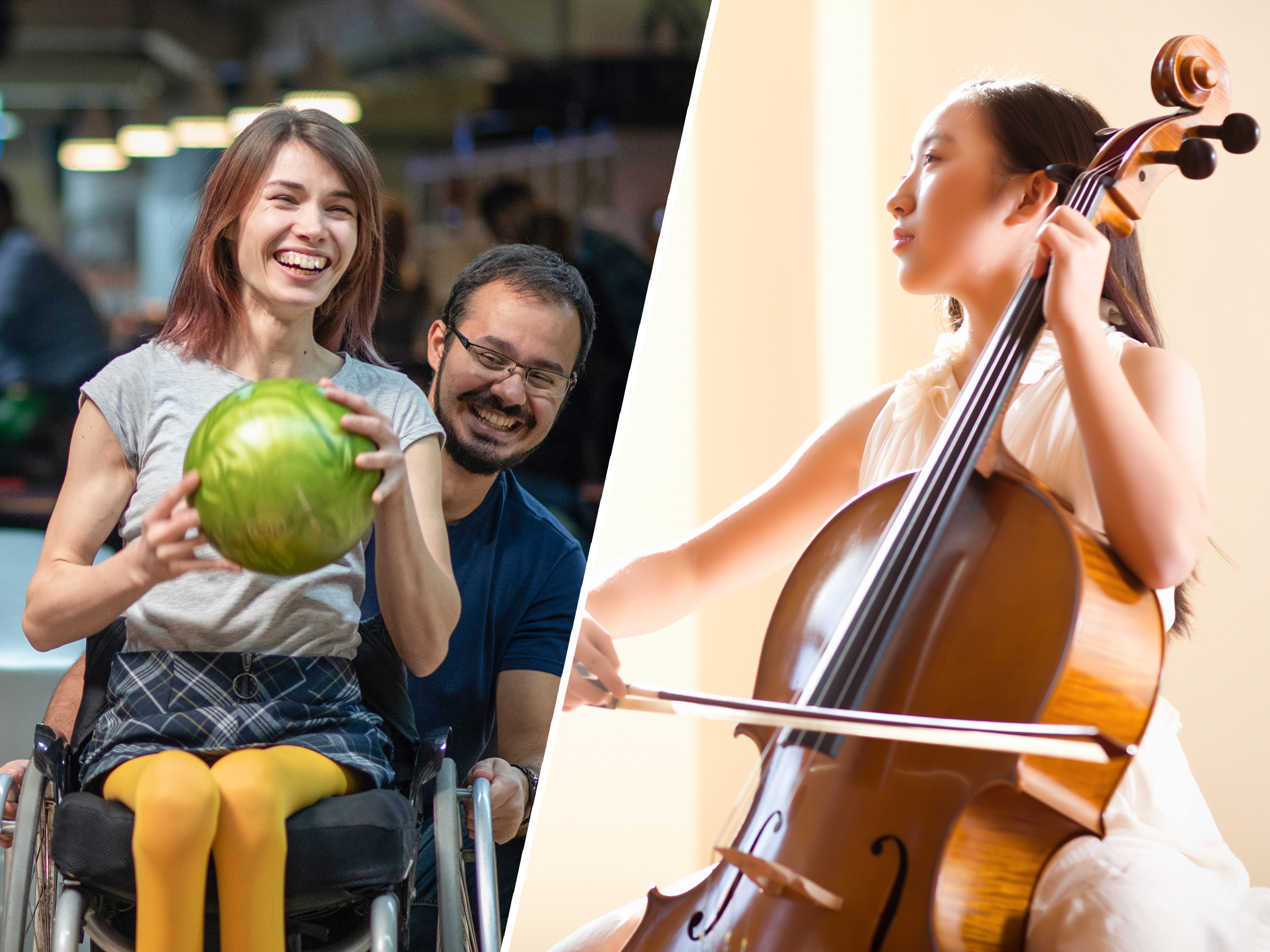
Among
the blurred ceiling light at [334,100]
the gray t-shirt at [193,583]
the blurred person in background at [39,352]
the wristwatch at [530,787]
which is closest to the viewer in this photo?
the gray t-shirt at [193,583]

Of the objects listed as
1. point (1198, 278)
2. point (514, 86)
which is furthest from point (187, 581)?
point (1198, 278)

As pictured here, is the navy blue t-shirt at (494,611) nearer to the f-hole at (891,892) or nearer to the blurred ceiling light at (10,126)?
the f-hole at (891,892)

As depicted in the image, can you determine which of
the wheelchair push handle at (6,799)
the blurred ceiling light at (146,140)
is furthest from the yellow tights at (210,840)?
the blurred ceiling light at (146,140)

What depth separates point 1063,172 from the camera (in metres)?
0.98

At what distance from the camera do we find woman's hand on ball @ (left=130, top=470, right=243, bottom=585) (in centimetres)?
86

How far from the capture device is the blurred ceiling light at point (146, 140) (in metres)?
1.80

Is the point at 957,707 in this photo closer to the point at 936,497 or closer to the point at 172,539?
the point at 936,497

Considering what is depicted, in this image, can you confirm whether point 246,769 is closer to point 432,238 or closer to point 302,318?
point 302,318

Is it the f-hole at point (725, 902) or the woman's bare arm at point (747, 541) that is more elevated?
the woman's bare arm at point (747, 541)

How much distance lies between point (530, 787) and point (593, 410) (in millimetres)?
528

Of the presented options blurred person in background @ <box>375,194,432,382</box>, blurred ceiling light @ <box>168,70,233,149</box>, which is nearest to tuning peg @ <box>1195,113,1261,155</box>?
blurred person in background @ <box>375,194,432,382</box>

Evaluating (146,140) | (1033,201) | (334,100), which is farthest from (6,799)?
(334,100)

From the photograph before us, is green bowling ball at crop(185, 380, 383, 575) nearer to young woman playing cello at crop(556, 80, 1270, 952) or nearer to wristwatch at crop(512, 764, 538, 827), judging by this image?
young woman playing cello at crop(556, 80, 1270, 952)

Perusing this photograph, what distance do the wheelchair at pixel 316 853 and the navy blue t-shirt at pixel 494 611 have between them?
0.16 metres
